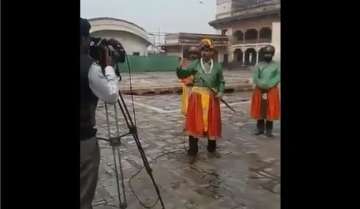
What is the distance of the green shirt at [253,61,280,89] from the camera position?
11.6 feet

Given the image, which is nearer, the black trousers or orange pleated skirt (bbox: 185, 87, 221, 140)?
the black trousers

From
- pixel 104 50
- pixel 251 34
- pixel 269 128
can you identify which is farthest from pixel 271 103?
pixel 104 50

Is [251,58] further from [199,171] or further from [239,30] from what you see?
[199,171]

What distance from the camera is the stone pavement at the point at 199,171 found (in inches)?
79.0

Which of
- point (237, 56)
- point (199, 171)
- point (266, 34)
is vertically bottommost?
point (199, 171)

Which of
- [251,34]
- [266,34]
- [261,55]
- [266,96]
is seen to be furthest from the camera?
[266,96]

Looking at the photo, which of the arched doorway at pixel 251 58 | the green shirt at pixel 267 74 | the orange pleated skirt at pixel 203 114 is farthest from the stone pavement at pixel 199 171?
the arched doorway at pixel 251 58

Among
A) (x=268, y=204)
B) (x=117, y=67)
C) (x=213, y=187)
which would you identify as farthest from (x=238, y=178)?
(x=117, y=67)

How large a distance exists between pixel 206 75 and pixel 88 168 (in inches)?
62.8

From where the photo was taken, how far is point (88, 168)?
4.58ft

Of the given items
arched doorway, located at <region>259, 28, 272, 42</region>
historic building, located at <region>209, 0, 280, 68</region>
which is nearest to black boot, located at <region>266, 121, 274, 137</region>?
historic building, located at <region>209, 0, 280, 68</region>

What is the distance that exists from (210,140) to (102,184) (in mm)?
1077

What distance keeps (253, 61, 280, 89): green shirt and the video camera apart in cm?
227

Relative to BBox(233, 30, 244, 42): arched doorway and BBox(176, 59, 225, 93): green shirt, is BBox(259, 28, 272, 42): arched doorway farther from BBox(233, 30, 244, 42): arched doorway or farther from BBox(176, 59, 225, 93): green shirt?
BBox(176, 59, 225, 93): green shirt
